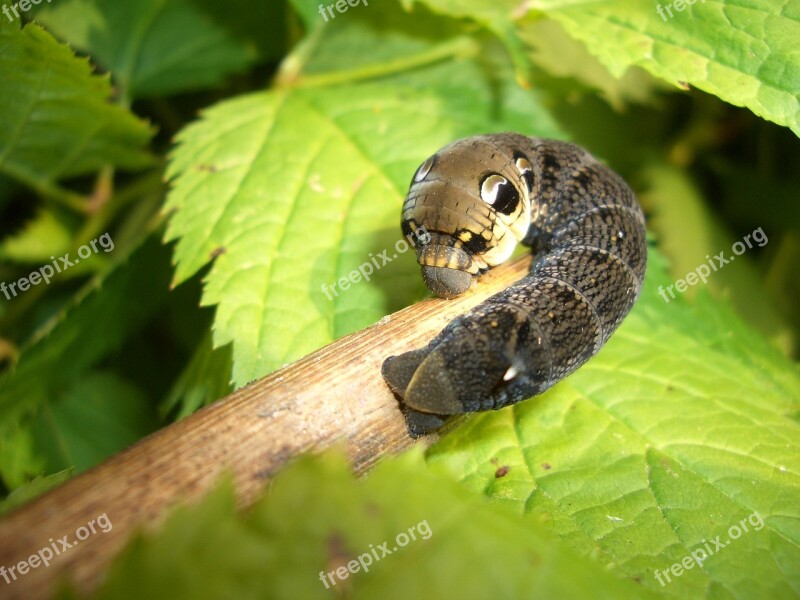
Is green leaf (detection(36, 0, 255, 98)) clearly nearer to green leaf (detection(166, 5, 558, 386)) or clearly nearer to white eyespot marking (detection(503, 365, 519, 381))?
green leaf (detection(166, 5, 558, 386))

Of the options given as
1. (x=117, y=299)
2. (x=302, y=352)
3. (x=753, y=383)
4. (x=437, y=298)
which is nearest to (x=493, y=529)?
(x=437, y=298)

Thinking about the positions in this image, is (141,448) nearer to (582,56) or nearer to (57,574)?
(57,574)

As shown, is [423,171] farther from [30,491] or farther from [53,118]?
[53,118]

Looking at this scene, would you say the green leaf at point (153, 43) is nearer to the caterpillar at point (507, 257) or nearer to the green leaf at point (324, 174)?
the green leaf at point (324, 174)
